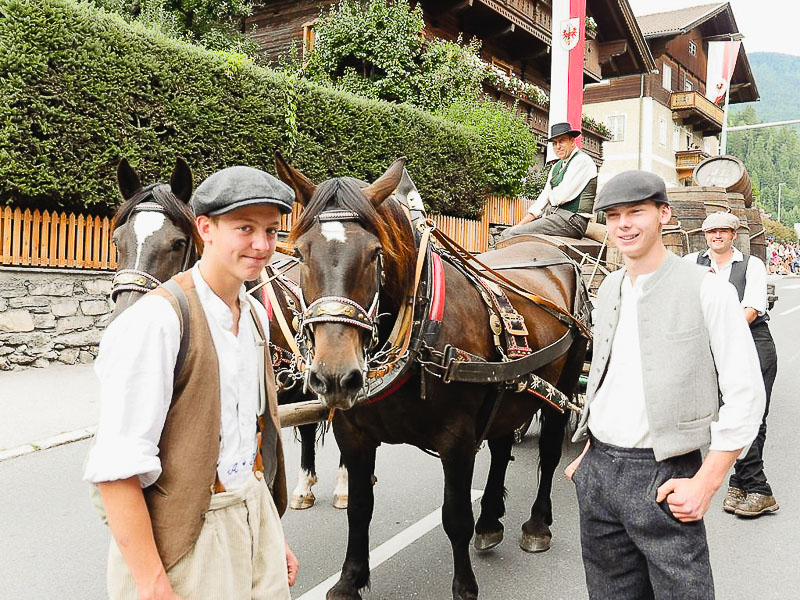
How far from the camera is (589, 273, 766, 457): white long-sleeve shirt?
2119mm

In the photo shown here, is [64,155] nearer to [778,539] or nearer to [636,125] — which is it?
[778,539]

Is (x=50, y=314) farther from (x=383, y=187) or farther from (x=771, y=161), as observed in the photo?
(x=771, y=161)

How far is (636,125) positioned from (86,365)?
3342 cm

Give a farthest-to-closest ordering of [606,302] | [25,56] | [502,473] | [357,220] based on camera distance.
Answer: [25,56]
[502,473]
[357,220]
[606,302]

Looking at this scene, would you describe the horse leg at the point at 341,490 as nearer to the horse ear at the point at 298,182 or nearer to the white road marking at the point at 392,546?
the white road marking at the point at 392,546

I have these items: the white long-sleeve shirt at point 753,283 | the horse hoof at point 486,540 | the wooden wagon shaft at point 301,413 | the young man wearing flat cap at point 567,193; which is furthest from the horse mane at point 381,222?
the young man wearing flat cap at point 567,193

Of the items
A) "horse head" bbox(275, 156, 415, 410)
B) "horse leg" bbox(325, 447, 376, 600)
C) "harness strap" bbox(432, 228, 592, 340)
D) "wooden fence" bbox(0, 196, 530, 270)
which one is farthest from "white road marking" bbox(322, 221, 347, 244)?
"wooden fence" bbox(0, 196, 530, 270)

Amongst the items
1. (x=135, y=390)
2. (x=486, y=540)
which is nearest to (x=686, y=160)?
(x=486, y=540)

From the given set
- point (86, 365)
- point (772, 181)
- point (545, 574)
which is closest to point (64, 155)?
point (86, 365)

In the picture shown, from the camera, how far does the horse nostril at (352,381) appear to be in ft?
8.02

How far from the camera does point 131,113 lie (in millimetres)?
9273

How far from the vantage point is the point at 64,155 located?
860 cm

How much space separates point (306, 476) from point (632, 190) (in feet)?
11.5

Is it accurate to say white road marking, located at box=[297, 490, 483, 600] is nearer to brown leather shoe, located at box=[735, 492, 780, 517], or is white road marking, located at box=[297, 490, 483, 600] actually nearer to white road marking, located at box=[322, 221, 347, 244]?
white road marking, located at box=[322, 221, 347, 244]
